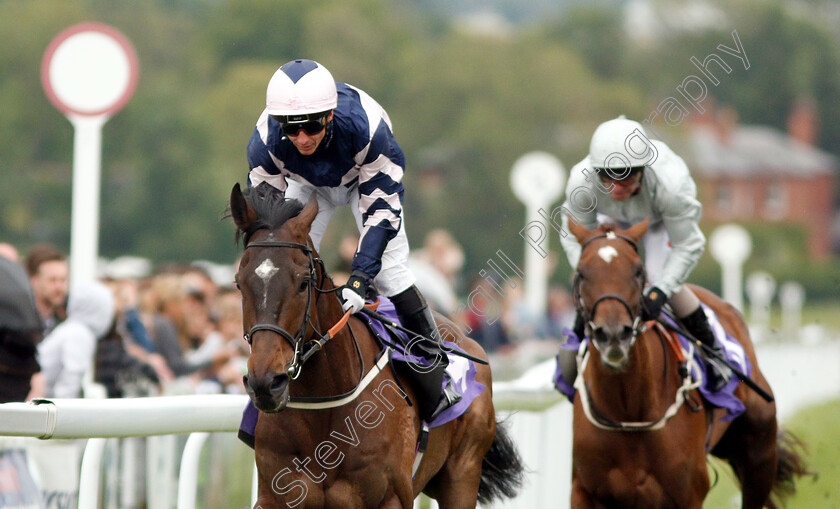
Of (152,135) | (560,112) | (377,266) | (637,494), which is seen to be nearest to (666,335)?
(637,494)

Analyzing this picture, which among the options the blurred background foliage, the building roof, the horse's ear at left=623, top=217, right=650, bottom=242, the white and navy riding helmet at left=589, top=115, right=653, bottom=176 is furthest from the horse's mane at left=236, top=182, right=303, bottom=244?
the building roof

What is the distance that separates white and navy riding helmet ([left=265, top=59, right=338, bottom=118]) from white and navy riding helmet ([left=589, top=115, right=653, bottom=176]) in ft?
6.10

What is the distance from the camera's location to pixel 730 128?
7250 cm

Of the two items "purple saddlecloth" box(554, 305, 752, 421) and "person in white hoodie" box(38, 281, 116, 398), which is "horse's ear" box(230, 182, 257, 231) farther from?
"person in white hoodie" box(38, 281, 116, 398)

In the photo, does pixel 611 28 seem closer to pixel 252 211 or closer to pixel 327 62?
pixel 327 62

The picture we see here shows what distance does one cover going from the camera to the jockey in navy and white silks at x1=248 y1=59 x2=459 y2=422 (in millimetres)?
4258

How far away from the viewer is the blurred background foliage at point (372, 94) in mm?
53656

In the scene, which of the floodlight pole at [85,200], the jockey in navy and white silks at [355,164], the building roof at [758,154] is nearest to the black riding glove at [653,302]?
the jockey in navy and white silks at [355,164]

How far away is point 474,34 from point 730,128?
59.5 ft

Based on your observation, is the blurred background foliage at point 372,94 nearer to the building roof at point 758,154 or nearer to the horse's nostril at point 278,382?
the building roof at point 758,154

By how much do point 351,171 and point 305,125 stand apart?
44 cm

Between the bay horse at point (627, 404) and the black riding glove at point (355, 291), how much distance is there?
4.14 ft

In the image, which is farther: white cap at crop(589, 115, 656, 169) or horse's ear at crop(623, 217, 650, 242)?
white cap at crop(589, 115, 656, 169)

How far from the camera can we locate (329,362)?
431 cm
